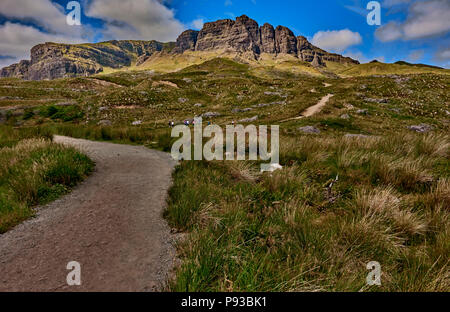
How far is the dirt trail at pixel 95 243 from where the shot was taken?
8.46 feet

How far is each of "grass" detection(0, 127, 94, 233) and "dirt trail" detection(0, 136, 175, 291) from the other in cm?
28

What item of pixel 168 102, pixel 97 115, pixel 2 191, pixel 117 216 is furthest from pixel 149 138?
pixel 168 102

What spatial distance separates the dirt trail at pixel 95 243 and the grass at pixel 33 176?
0.91 ft

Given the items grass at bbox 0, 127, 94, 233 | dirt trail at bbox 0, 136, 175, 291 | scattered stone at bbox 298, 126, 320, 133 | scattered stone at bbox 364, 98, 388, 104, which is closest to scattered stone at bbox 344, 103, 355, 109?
scattered stone at bbox 364, 98, 388, 104

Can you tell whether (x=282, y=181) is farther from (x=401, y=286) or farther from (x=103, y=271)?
(x=103, y=271)

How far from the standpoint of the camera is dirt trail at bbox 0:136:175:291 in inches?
102

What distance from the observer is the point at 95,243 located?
3287mm

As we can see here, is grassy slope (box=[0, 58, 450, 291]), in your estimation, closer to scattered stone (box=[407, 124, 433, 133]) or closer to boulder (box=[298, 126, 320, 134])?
boulder (box=[298, 126, 320, 134])

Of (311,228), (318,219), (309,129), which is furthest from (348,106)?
(311,228)

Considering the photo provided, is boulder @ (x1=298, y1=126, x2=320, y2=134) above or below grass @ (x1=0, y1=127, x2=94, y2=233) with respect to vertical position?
above

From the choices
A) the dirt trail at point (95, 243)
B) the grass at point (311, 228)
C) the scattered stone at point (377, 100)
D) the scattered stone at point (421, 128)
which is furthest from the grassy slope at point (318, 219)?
the scattered stone at point (377, 100)
